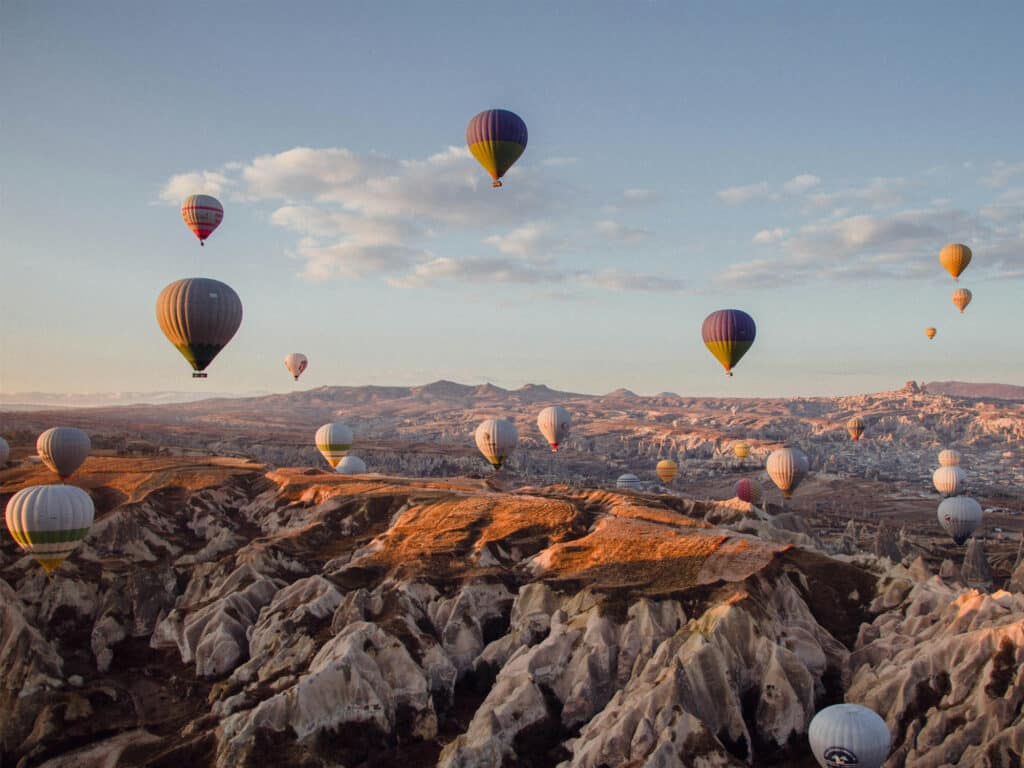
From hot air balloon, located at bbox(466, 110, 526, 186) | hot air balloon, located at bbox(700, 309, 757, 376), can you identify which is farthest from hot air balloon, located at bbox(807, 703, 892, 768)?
hot air balloon, located at bbox(466, 110, 526, 186)

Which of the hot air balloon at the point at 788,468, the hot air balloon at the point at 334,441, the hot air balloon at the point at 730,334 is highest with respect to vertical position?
the hot air balloon at the point at 730,334

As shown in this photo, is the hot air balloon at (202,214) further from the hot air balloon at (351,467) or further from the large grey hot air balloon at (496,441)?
the hot air balloon at (351,467)

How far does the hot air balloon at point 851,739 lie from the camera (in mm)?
37906

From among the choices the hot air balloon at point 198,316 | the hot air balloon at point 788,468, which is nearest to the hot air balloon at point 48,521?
the hot air balloon at point 198,316

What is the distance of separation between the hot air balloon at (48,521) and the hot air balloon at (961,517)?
114 metres

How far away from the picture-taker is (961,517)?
11462cm

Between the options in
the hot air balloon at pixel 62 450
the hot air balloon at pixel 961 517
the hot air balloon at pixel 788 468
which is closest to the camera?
the hot air balloon at pixel 62 450

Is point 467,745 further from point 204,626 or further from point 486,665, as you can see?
point 204,626

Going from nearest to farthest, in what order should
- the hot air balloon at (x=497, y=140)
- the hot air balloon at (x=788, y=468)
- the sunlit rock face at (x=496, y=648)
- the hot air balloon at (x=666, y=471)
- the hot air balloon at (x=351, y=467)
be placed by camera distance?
the sunlit rock face at (x=496, y=648)
the hot air balloon at (x=497, y=140)
the hot air balloon at (x=788, y=468)
the hot air balloon at (x=351, y=467)
the hot air balloon at (x=666, y=471)

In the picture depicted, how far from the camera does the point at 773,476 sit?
102 m

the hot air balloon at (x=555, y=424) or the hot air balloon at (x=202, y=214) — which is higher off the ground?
the hot air balloon at (x=202, y=214)

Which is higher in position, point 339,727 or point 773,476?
point 773,476

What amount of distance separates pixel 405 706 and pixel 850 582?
121 feet

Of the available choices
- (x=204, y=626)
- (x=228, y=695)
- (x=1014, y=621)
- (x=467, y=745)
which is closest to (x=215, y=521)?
(x=204, y=626)
